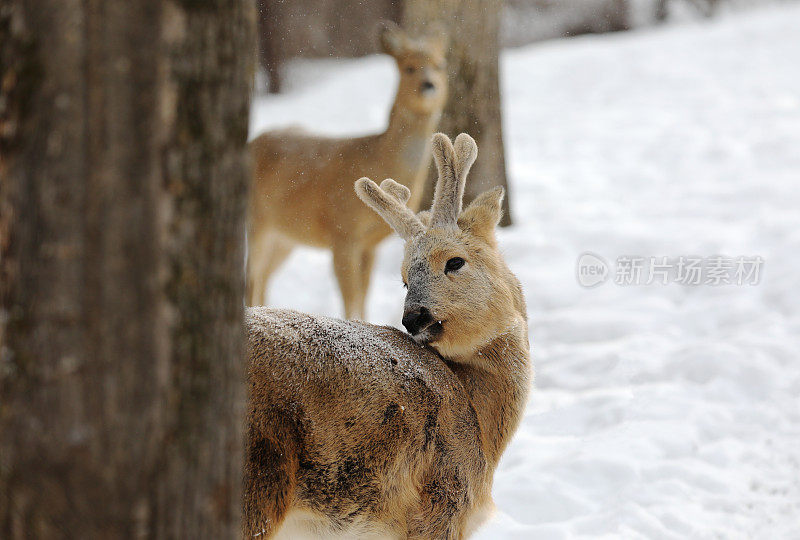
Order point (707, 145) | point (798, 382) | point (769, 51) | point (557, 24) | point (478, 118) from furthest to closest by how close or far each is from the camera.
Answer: point (557, 24) → point (769, 51) → point (707, 145) → point (478, 118) → point (798, 382)

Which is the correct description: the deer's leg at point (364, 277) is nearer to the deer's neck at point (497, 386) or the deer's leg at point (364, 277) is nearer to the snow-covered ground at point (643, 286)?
the snow-covered ground at point (643, 286)

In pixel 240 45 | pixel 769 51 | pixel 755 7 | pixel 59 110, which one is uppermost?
pixel 755 7

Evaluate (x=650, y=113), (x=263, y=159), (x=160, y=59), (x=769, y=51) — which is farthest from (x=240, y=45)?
(x=769, y=51)

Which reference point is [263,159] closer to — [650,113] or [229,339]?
[229,339]

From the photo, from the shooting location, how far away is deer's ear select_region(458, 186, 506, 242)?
3066mm

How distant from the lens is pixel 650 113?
417 inches

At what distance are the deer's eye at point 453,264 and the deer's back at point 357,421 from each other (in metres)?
0.29

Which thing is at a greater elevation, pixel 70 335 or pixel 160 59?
pixel 160 59

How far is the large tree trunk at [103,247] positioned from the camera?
1.32 meters

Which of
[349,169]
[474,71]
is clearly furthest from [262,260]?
[474,71]

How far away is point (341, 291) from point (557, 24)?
456 inches

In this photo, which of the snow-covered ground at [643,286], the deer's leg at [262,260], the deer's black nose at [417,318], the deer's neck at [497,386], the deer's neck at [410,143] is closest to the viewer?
the deer's black nose at [417,318]

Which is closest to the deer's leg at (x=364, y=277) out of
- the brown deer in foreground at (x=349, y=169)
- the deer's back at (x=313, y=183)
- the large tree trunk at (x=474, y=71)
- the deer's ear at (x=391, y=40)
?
the brown deer in foreground at (x=349, y=169)

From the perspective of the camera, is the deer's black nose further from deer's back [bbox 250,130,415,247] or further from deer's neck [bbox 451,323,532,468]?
deer's back [bbox 250,130,415,247]
